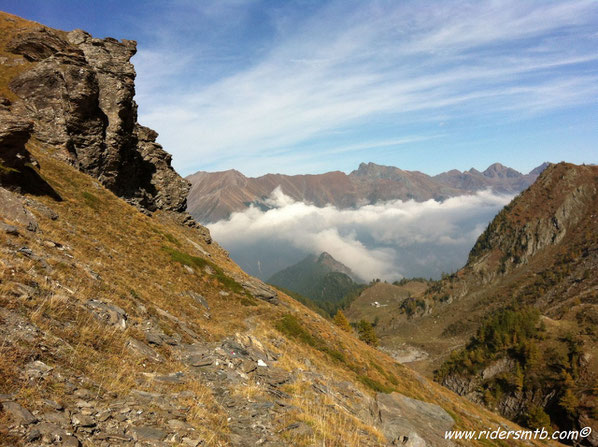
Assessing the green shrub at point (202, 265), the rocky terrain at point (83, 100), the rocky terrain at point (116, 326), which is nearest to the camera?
the rocky terrain at point (116, 326)

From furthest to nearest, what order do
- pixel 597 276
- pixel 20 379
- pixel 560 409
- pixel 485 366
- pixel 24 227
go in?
1. pixel 597 276
2. pixel 485 366
3. pixel 560 409
4. pixel 24 227
5. pixel 20 379

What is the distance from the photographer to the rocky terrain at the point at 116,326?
6859 mm

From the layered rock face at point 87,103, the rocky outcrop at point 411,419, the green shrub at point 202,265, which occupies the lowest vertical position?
the rocky outcrop at point 411,419

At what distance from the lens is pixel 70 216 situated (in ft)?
78.6

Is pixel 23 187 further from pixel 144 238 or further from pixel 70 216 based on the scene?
pixel 144 238

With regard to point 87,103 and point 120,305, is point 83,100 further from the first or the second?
point 120,305

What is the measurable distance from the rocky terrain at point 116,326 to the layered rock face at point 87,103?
0.17m

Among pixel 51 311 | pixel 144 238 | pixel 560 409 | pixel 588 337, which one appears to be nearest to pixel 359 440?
pixel 51 311

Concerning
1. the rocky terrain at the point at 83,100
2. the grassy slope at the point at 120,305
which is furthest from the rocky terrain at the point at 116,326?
the rocky terrain at the point at 83,100

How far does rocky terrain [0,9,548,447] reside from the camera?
22.5 ft

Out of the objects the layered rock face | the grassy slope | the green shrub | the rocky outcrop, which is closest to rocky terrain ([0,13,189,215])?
the layered rock face

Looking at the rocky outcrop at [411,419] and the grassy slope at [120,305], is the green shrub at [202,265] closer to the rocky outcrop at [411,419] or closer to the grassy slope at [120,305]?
the grassy slope at [120,305]

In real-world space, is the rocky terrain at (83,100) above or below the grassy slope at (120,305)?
above

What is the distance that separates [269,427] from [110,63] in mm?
51142
